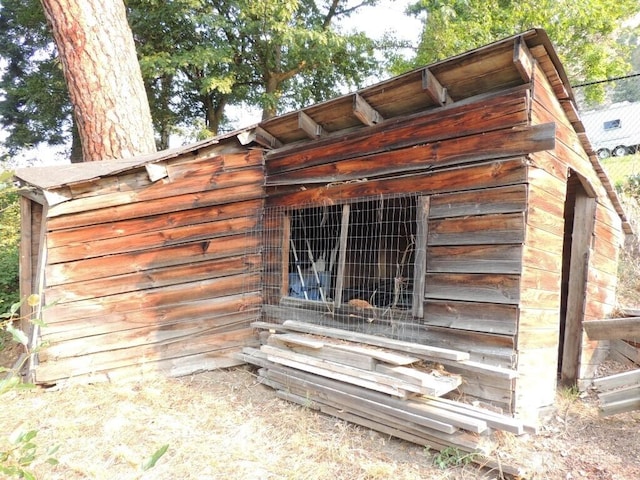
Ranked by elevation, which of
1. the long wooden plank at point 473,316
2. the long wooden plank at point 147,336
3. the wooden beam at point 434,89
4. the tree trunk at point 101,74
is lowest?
the long wooden plank at point 147,336

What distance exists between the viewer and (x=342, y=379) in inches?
141

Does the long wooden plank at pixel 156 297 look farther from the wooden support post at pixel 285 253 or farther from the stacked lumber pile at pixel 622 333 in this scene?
the stacked lumber pile at pixel 622 333

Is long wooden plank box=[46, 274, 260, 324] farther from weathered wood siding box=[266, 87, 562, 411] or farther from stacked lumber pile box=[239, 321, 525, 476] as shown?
weathered wood siding box=[266, 87, 562, 411]

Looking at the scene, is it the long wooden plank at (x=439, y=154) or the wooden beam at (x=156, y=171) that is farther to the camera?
the wooden beam at (x=156, y=171)

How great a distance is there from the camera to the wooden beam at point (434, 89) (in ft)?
11.1

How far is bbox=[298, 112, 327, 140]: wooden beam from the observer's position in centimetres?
439

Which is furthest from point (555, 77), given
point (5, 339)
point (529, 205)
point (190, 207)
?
point (5, 339)

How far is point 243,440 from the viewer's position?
129 inches

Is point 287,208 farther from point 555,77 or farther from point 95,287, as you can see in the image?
point 555,77

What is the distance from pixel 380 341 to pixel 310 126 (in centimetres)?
245

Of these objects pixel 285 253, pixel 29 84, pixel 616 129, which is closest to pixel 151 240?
pixel 285 253

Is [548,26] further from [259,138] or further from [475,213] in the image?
[475,213]

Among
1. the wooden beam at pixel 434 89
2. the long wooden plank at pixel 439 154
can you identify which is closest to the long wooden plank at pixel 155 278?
the long wooden plank at pixel 439 154

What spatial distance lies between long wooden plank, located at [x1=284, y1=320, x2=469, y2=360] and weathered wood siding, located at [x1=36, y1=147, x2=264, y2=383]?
1012 millimetres
